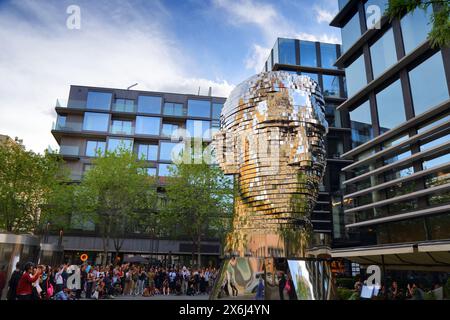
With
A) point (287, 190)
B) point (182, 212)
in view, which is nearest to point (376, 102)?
point (182, 212)

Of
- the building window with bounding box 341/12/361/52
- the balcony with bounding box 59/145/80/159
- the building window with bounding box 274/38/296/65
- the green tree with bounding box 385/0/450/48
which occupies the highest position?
the building window with bounding box 274/38/296/65

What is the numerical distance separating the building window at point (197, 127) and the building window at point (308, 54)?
13965 mm

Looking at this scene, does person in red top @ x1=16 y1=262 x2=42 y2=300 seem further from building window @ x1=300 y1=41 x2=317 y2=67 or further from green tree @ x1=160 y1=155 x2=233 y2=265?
building window @ x1=300 y1=41 x2=317 y2=67

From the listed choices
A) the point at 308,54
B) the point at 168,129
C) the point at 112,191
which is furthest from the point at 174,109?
the point at 308,54

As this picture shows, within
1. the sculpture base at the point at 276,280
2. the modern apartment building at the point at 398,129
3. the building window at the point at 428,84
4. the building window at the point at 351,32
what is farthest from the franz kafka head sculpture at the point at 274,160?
the building window at the point at 351,32

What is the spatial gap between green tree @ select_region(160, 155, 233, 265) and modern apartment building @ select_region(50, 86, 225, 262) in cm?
1022

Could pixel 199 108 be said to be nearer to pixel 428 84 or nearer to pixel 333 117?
pixel 333 117

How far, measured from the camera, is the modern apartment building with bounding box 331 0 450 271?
60.8 feet

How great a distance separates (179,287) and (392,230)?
13637 mm

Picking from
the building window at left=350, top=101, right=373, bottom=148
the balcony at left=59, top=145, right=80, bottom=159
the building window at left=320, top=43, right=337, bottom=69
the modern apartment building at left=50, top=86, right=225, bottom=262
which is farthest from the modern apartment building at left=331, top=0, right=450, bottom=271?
the balcony at left=59, top=145, right=80, bottom=159

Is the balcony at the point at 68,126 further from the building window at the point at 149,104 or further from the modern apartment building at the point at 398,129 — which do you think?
the modern apartment building at the point at 398,129

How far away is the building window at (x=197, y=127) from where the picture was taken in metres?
43.4

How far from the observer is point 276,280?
3.64m

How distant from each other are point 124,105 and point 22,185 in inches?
811
